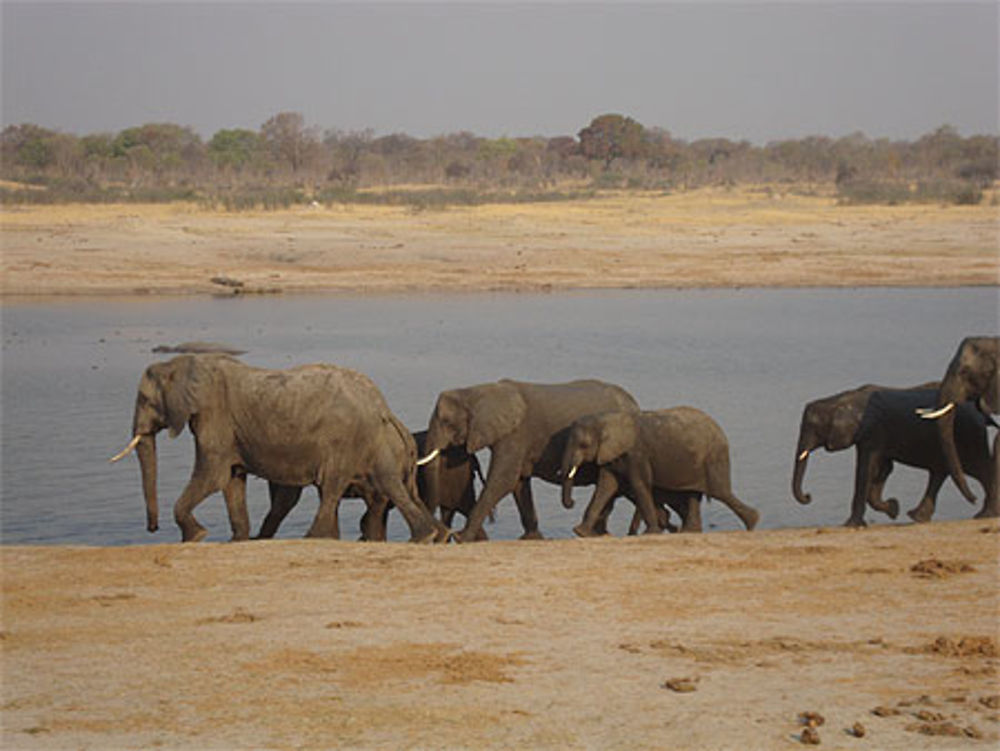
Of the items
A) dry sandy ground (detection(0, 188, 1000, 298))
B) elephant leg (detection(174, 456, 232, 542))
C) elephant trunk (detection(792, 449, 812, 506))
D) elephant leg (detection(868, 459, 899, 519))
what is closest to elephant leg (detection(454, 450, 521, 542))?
elephant leg (detection(174, 456, 232, 542))

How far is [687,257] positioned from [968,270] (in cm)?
520

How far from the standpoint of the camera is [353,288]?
96.4 ft

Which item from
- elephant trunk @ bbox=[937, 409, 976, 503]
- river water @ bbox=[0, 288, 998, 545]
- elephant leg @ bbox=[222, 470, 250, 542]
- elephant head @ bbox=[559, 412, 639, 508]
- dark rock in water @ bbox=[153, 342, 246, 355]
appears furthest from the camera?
dark rock in water @ bbox=[153, 342, 246, 355]

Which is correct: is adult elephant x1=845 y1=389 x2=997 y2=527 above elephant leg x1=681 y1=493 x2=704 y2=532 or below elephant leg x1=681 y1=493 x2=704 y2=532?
above

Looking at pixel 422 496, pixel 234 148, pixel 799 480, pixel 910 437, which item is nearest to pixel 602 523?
pixel 422 496

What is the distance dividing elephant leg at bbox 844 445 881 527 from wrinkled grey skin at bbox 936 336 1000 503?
0.55 meters

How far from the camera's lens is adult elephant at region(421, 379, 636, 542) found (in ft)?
37.0

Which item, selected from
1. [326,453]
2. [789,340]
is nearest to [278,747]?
[326,453]

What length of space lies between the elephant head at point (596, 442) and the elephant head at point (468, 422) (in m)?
0.47

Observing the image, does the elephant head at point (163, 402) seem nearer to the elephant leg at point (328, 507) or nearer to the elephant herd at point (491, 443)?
the elephant herd at point (491, 443)

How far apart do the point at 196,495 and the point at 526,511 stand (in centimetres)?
235

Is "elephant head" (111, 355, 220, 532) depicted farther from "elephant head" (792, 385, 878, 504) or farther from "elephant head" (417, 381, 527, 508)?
"elephant head" (792, 385, 878, 504)

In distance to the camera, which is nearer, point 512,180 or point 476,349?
point 476,349

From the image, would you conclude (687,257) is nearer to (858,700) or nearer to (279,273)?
(279,273)
